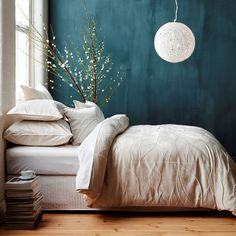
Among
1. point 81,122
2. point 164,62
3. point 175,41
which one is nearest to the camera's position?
point 81,122

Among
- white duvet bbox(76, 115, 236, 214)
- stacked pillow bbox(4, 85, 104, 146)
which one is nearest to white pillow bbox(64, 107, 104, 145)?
stacked pillow bbox(4, 85, 104, 146)

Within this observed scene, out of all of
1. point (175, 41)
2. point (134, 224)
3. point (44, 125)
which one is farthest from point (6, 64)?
point (175, 41)

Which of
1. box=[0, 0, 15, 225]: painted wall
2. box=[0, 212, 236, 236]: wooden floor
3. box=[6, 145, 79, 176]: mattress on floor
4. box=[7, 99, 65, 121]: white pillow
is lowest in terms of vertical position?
box=[0, 212, 236, 236]: wooden floor

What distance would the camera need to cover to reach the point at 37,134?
3.43m

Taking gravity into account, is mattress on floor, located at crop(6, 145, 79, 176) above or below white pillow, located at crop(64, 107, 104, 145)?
below

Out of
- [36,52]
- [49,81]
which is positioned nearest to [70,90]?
[49,81]

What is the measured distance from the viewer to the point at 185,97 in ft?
18.0

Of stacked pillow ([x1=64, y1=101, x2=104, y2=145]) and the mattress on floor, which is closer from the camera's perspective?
the mattress on floor

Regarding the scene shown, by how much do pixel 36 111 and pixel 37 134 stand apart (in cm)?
22

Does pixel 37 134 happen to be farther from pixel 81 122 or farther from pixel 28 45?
pixel 28 45

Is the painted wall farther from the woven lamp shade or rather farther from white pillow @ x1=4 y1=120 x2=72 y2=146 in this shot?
the woven lamp shade

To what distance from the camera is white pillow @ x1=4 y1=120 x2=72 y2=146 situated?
3.37 metres

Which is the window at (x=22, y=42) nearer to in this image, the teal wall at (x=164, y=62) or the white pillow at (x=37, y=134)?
the teal wall at (x=164, y=62)

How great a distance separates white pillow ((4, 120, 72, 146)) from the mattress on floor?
0.15 meters
